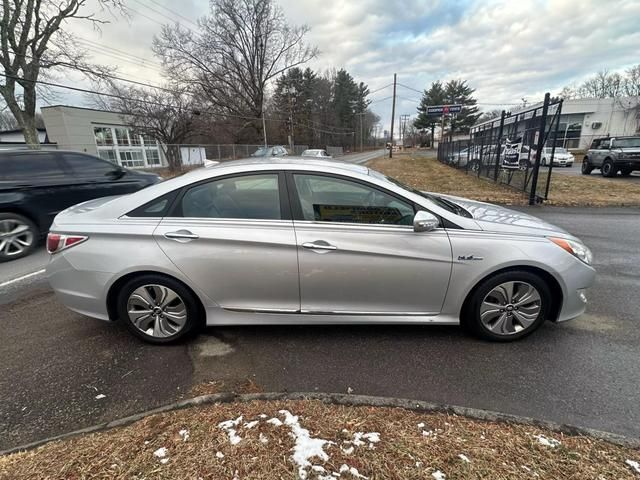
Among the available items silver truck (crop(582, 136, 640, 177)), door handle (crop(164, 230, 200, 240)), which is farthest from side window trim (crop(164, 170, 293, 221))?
silver truck (crop(582, 136, 640, 177))

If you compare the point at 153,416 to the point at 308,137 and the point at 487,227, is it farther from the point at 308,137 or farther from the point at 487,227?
the point at 308,137

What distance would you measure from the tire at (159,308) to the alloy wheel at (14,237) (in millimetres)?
4146

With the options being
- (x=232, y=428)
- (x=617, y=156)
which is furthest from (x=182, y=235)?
(x=617, y=156)

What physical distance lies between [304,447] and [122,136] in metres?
38.4

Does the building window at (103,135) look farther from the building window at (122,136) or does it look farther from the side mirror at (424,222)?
the side mirror at (424,222)

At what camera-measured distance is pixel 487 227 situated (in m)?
2.64

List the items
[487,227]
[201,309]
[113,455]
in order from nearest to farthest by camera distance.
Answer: [113,455] < [487,227] < [201,309]

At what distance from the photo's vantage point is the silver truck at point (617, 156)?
1400cm

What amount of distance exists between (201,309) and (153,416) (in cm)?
96

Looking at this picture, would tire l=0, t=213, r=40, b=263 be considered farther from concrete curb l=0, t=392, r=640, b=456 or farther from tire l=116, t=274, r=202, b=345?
concrete curb l=0, t=392, r=640, b=456

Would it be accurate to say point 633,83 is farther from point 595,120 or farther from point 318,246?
point 318,246

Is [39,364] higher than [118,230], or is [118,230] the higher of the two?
[118,230]

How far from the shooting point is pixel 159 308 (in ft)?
9.00

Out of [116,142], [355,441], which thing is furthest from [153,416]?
[116,142]
